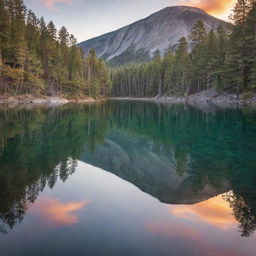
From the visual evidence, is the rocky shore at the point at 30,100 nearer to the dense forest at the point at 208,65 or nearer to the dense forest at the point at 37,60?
the dense forest at the point at 37,60

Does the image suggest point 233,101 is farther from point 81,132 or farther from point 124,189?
point 124,189

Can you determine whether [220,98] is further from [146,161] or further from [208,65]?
[146,161]

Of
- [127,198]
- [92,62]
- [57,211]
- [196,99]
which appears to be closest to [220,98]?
[196,99]

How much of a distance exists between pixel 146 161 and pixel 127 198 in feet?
17.8

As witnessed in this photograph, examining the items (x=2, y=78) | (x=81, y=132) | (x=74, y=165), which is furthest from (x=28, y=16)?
(x=74, y=165)

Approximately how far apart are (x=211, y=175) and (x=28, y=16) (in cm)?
8041

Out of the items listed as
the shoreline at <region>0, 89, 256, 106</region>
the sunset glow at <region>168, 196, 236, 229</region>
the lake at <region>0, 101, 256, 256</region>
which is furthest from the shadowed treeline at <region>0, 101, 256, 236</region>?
the shoreline at <region>0, 89, 256, 106</region>

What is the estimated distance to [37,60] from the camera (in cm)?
6444

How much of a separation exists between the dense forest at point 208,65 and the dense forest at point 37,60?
29.1 metres

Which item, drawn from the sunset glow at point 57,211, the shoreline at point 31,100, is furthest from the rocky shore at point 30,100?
the sunset glow at point 57,211

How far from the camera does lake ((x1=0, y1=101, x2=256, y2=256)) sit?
221 inches

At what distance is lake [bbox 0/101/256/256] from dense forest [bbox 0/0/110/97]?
45.4 metres

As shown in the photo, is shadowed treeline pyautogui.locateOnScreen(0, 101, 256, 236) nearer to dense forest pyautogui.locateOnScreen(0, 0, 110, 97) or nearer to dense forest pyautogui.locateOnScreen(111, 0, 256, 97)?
dense forest pyautogui.locateOnScreen(111, 0, 256, 97)

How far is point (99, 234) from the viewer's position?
19.6 ft
